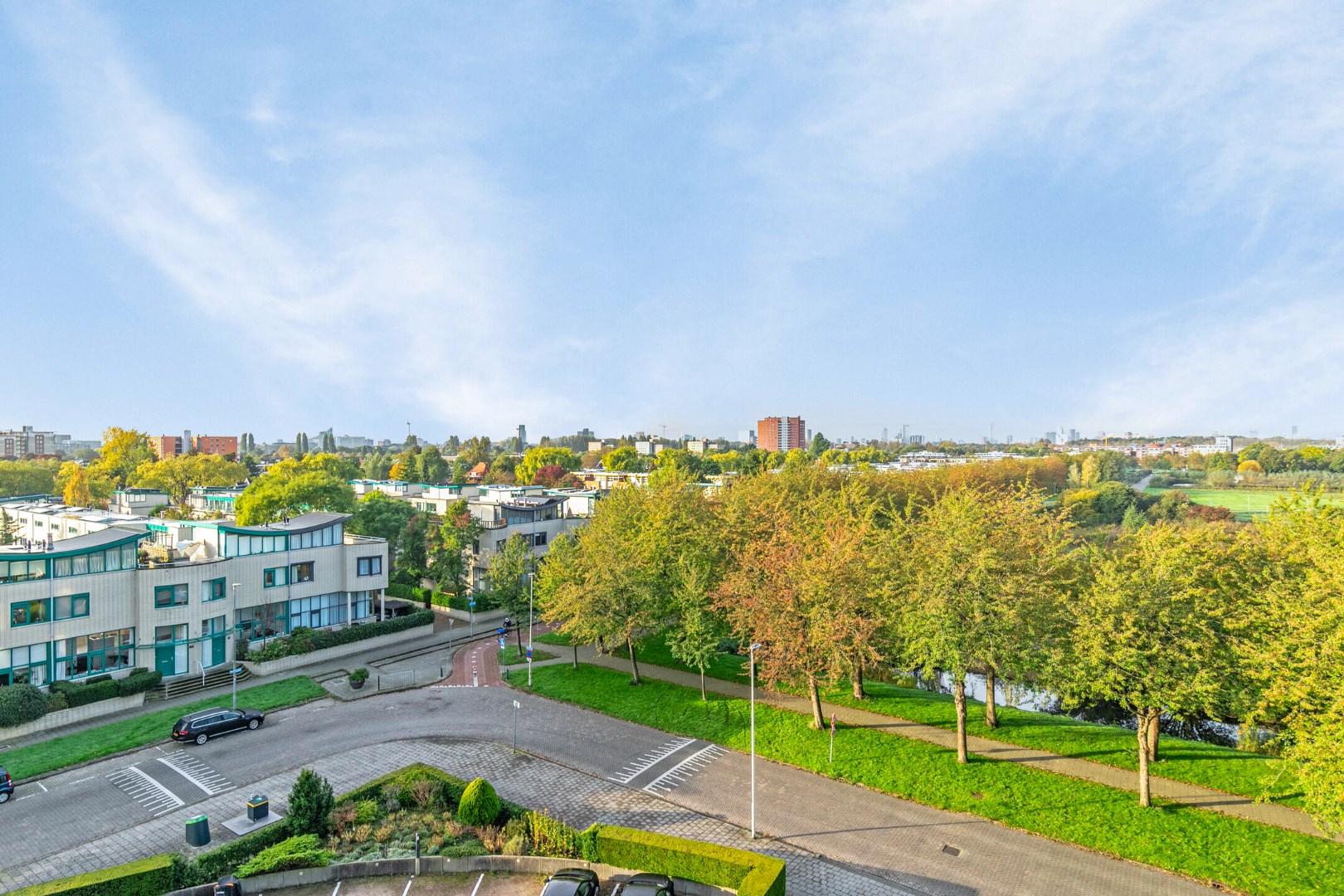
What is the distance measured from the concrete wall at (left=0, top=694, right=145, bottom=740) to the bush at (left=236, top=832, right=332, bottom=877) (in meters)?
19.9

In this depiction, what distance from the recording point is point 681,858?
19.7 metres

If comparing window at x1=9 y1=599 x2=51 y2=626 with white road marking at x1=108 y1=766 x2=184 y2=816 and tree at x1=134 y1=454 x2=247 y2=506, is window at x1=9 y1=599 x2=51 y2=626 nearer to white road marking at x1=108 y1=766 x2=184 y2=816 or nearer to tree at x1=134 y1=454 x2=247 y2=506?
white road marking at x1=108 y1=766 x2=184 y2=816

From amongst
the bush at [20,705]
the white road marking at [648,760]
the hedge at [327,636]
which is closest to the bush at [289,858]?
the white road marking at [648,760]

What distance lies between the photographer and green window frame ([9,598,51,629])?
1275 inches

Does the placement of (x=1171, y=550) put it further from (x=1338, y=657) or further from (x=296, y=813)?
(x=296, y=813)

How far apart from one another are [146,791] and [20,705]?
35.4 feet

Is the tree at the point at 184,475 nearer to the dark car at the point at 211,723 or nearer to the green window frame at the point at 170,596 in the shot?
the green window frame at the point at 170,596

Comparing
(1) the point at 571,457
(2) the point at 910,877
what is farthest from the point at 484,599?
(1) the point at 571,457

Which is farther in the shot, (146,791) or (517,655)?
(517,655)

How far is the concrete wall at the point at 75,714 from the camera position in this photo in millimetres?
30170

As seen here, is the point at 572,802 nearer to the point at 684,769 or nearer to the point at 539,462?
the point at 684,769

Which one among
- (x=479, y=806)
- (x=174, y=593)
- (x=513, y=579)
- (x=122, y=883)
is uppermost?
(x=174, y=593)

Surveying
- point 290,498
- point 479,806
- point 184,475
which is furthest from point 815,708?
point 184,475

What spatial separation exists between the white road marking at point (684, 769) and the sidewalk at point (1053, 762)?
5866 millimetres
